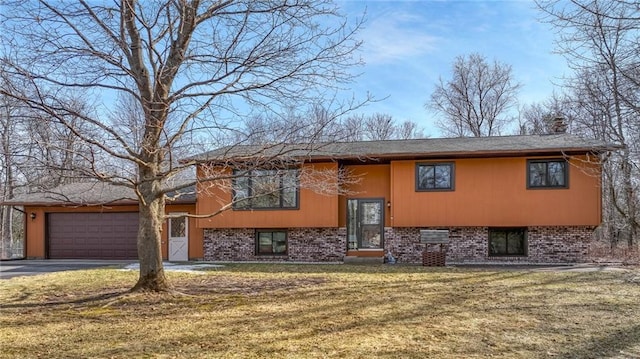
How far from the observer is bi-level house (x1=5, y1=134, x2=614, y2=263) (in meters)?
14.6

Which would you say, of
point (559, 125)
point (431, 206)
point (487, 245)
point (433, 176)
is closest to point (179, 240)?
point (431, 206)

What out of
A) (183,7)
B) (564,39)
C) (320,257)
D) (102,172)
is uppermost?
(183,7)

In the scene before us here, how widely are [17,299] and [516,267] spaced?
11923 mm

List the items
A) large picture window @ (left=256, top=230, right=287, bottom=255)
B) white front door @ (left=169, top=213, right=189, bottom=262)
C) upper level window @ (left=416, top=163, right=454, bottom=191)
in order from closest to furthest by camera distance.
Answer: upper level window @ (left=416, top=163, right=454, bottom=191)
large picture window @ (left=256, top=230, right=287, bottom=255)
white front door @ (left=169, top=213, right=189, bottom=262)

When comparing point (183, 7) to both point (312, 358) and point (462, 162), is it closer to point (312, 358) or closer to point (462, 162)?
point (312, 358)

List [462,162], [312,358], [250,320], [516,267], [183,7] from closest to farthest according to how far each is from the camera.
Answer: [312,358] → [250,320] → [183,7] → [516,267] → [462,162]

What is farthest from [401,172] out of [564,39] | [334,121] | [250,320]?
[250,320]

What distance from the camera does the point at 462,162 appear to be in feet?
50.0

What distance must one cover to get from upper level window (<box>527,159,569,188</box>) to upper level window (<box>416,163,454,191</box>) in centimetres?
244

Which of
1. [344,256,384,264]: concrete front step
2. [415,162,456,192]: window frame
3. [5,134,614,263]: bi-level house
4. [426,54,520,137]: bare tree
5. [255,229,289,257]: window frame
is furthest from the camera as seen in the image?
[426,54,520,137]: bare tree

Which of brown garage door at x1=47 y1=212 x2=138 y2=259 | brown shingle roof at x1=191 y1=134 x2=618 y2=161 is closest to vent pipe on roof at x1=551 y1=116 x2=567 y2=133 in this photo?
brown shingle roof at x1=191 y1=134 x2=618 y2=161

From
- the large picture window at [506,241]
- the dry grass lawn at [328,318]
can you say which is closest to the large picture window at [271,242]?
the dry grass lawn at [328,318]

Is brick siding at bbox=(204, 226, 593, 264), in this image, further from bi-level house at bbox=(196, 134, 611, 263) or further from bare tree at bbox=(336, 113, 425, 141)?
bare tree at bbox=(336, 113, 425, 141)

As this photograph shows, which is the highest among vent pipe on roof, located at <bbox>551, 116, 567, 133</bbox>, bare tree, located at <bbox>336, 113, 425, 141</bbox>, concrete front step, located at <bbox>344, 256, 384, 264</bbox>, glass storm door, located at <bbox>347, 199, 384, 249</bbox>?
bare tree, located at <bbox>336, 113, 425, 141</bbox>
